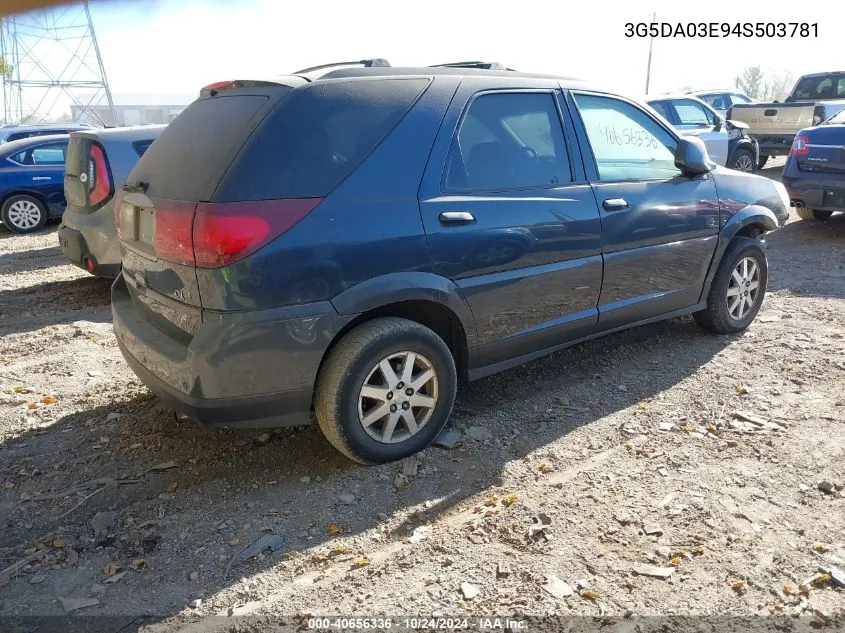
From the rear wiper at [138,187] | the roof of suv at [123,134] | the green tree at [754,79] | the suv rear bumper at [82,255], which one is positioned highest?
the green tree at [754,79]

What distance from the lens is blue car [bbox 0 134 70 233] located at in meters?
10.6

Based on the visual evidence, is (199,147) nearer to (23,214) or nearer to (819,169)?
(819,169)

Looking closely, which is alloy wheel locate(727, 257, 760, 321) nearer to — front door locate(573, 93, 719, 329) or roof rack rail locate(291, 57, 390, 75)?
front door locate(573, 93, 719, 329)

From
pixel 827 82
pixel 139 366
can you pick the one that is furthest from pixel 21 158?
pixel 827 82

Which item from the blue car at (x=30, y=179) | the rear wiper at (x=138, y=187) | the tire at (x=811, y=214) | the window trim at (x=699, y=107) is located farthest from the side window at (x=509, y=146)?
the blue car at (x=30, y=179)

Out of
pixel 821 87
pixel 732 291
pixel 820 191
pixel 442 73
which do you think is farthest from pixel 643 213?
pixel 821 87

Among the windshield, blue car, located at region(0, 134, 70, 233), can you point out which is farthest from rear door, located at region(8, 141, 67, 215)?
the windshield

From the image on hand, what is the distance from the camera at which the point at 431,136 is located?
133 inches

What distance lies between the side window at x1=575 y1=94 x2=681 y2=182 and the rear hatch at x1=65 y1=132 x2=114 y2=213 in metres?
4.31

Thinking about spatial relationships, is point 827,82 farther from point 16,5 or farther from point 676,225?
point 16,5

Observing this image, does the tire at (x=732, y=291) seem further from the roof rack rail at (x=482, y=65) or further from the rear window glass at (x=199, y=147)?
the rear window glass at (x=199, y=147)

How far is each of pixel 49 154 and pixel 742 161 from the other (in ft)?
38.6

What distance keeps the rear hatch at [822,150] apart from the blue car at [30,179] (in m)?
10.2

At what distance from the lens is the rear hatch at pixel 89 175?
6266 millimetres
